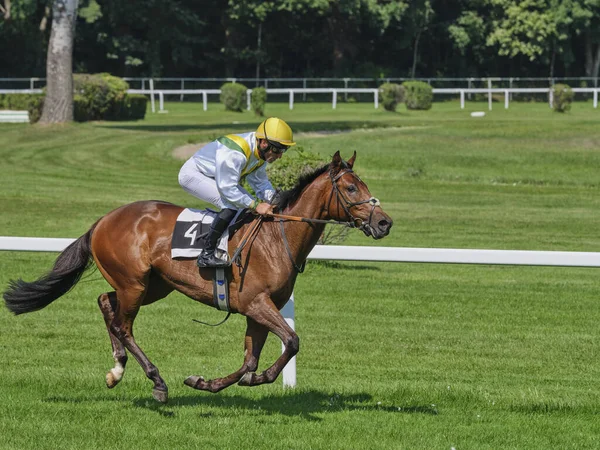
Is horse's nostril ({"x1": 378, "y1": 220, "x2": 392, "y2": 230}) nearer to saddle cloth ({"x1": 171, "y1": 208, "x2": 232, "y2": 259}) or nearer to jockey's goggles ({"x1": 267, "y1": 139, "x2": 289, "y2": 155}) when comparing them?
jockey's goggles ({"x1": 267, "y1": 139, "x2": 289, "y2": 155})

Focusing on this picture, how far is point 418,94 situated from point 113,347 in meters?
39.7

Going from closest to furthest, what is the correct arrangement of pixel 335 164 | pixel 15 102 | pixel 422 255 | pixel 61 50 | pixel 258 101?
pixel 335 164
pixel 422 255
pixel 61 50
pixel 15 102
pixel 258 101

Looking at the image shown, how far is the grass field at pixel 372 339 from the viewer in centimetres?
721

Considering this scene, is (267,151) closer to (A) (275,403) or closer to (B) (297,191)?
(B) (297,191)

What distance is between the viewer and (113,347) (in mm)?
8008

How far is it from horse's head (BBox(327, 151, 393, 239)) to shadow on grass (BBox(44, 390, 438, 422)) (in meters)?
1.33

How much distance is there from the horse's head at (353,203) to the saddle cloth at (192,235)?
79 centimetres

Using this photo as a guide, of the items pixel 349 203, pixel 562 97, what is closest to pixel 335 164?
pixel 349 203

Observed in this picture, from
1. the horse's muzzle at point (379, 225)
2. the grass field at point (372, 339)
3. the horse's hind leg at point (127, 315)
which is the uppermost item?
the horse's muzzle at point (379, 225)

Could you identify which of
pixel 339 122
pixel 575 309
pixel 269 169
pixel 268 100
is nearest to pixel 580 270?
pixel 575 309

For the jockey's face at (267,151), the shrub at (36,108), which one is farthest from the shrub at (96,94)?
the jockey's face at (267,151)

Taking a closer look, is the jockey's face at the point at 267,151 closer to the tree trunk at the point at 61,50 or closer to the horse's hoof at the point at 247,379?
the horse's hoof at the point at 247,379

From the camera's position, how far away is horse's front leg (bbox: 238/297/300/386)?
721 cm

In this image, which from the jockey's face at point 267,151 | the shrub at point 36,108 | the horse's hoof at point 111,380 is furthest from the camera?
the shrub at point 36,108
